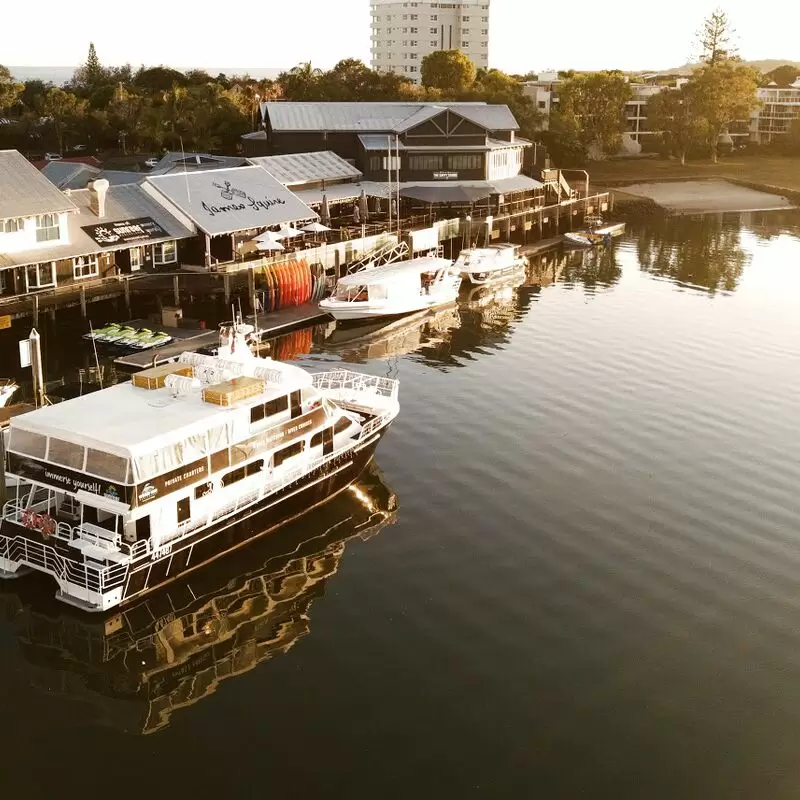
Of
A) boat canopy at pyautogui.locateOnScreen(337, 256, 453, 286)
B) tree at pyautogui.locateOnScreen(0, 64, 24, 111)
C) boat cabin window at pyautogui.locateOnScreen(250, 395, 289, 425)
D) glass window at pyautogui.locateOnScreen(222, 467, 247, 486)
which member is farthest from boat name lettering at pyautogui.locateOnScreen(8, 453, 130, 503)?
tree at pyautogui.locateOnScreen(0, 64, 24, 111)

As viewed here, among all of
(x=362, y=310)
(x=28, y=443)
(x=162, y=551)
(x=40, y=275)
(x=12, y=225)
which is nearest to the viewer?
(x=162, y=551)

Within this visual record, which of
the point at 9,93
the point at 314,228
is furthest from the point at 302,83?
the point at 314,228

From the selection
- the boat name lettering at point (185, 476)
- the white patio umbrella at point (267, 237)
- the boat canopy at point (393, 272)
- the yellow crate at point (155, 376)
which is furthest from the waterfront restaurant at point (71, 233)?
the boat name lettering at point (185, 476)

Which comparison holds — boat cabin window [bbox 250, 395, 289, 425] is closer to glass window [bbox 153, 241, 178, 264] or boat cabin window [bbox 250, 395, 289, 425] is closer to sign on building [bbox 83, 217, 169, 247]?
sign on building [bbox 83, 217, 169, 247]

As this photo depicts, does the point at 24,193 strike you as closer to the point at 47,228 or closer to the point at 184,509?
the point at 47,228

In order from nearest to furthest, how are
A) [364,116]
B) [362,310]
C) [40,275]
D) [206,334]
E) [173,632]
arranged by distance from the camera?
[173,632], [40,275], [206,334], [362,310], [364,116]

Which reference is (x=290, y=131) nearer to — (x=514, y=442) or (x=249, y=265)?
(x=249, y=265)
